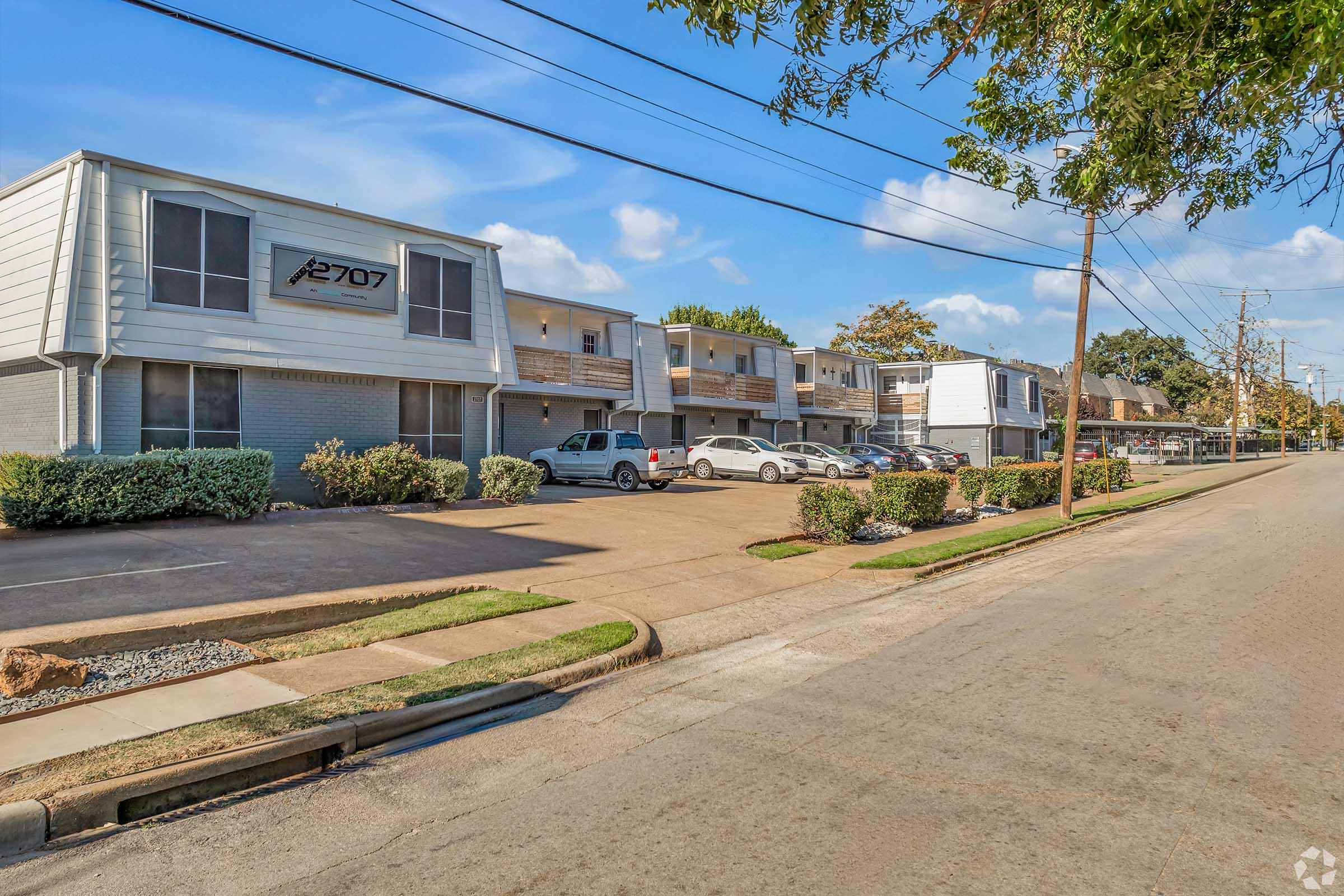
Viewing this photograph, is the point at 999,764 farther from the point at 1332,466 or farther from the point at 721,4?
the point at 1332,466

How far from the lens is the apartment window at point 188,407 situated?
15586 millimetres

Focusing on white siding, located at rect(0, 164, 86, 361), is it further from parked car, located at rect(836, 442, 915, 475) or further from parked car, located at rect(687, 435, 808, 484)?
parked car, located at rect(836, 442, 915, 475)

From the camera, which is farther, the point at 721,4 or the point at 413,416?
the point at 413,416

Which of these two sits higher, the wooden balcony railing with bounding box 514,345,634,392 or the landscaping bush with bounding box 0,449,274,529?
the wooden balcony railing with bounding box 514,345,634,392

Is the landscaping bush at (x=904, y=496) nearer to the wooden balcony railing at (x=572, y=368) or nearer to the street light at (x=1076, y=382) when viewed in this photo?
the street light at (x=1076, y=382)

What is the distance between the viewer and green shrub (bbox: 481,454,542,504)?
18859 millimetres

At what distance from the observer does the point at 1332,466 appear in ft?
153

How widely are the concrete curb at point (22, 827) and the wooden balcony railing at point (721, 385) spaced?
94.5 feet

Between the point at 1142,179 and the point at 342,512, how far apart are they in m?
13.8

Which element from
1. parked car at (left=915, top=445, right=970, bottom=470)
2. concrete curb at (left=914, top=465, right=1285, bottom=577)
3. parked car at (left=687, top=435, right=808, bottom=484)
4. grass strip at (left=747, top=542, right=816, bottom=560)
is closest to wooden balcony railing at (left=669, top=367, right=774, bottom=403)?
parked car at (left=687, top=435, right=808, bottom=484)

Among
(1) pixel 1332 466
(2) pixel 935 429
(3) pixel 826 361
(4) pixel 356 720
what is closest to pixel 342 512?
(4) pixel 356 720

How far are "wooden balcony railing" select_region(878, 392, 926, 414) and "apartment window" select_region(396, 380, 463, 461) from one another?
32.1 meters

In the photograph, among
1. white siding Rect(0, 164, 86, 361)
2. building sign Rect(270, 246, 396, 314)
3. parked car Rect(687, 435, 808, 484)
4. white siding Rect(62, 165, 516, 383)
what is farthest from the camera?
parked car Rect(687, 435, 808, 484)

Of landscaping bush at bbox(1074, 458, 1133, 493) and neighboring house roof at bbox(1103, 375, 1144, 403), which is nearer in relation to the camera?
landscaping bush at bbox(1074, 458, 1133, 493)
